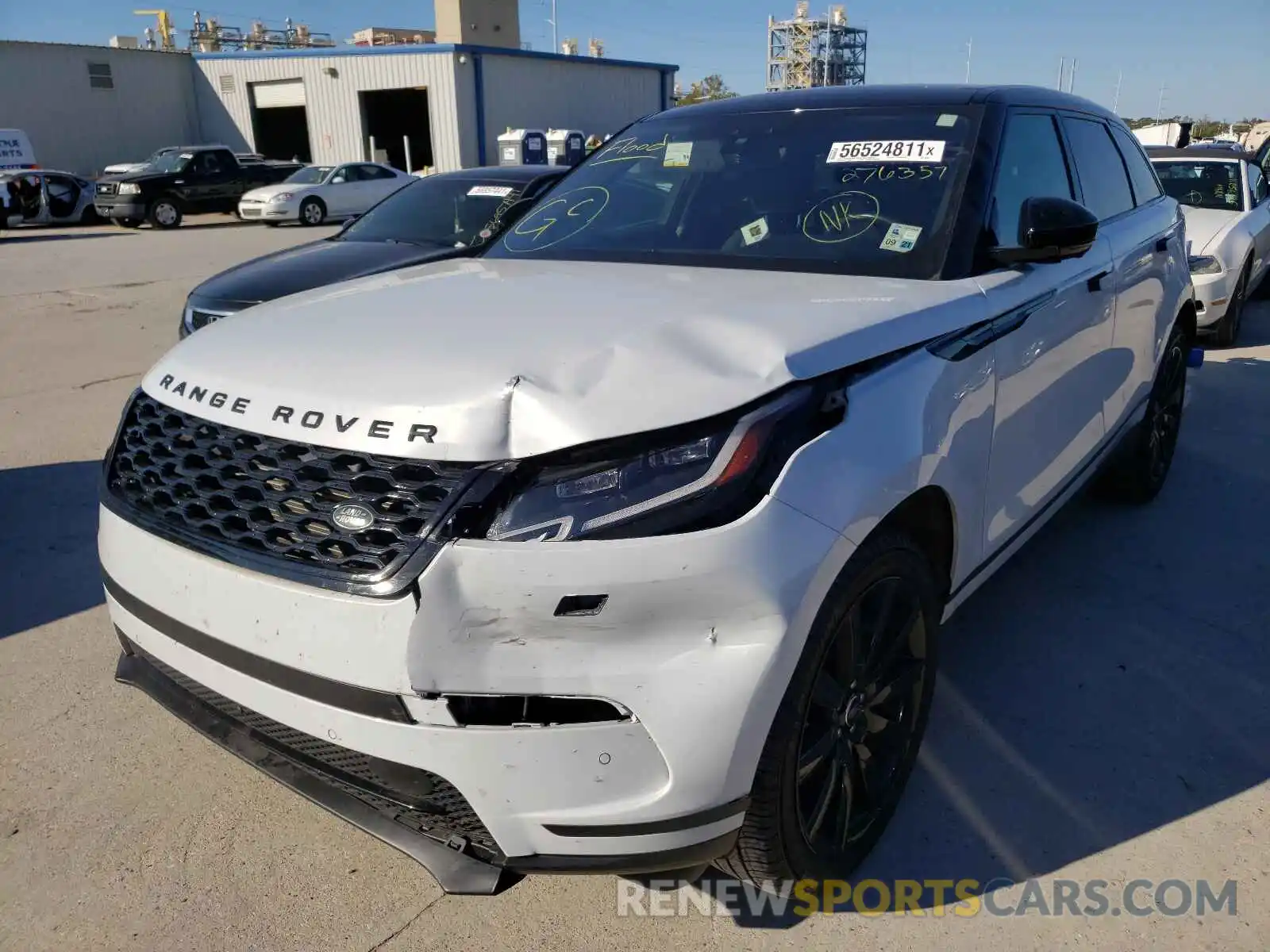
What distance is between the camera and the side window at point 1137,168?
4.41 meters

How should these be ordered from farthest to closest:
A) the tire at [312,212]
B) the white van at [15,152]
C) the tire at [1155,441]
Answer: the white van at [15,152] < the tire at [312,212] < the tire at [1155,441]

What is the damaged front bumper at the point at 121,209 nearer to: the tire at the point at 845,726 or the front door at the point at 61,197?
the front door at the point at 61,197

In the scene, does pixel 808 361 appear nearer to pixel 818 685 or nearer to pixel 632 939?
pixel 818 685

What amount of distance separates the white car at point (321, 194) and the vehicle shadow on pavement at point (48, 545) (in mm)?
16591

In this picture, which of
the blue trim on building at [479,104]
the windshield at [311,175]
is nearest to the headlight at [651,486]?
the windshield at [311,175]

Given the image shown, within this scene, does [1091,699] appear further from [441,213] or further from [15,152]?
[15,152]

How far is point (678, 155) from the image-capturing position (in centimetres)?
349

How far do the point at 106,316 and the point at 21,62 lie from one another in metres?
28.7

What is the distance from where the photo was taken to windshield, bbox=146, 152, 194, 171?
22266 millimetres

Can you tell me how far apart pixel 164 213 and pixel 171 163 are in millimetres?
1506

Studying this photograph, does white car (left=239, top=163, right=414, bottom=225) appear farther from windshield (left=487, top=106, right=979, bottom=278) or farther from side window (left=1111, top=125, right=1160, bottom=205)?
windshield (left=487, top=106, right=979, bottom=278)

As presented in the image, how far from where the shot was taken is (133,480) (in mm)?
2279

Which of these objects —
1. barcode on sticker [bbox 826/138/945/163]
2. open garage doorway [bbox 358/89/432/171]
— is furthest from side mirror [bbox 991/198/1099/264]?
open garage doorway [bbox 358/89/432/171]

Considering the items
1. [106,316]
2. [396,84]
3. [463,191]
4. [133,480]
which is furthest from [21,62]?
[133,480]
